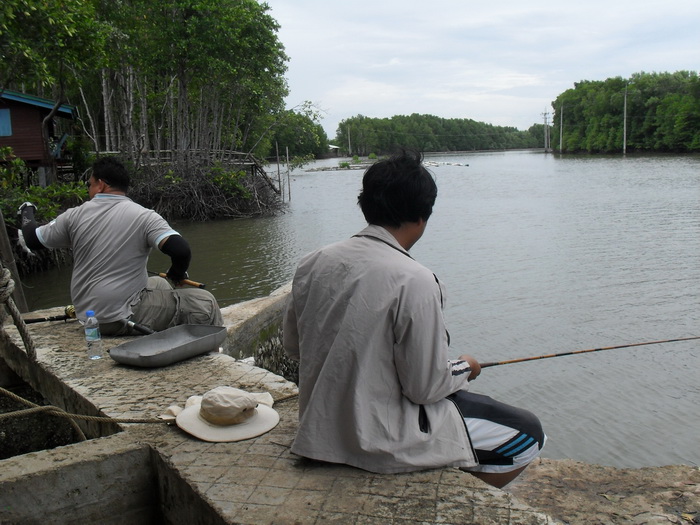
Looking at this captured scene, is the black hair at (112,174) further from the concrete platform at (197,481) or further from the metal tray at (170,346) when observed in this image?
the concrete platform at (197,481)

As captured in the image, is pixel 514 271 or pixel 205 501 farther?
pixel 514 271

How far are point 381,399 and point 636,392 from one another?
16.6 ft

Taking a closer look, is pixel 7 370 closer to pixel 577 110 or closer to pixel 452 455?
pixel 452 455

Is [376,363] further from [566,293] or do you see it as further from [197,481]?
[566,293]

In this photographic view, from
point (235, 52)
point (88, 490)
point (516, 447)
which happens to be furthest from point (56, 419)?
point (235, 52)

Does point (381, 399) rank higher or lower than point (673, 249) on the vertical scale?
higher

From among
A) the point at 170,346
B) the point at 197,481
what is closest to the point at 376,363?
the point at 197,481

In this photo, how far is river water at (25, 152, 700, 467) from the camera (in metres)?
5.93

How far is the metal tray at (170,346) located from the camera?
3.86m

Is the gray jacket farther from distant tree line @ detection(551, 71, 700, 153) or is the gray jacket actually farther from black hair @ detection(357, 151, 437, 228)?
distant tree line @ detection(551, 71, 700, 153)

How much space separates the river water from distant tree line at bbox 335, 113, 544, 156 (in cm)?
7117

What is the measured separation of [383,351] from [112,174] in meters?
3.05

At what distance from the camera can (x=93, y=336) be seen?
13.9 feet

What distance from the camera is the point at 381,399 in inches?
90.6
